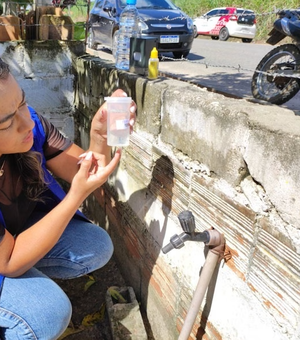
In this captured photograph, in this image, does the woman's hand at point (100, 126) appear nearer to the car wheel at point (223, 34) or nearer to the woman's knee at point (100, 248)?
the woman's knee at point (100, 248)

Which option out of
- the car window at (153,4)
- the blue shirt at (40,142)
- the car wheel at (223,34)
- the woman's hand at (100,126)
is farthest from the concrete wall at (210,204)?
the car wheel at (223,34)

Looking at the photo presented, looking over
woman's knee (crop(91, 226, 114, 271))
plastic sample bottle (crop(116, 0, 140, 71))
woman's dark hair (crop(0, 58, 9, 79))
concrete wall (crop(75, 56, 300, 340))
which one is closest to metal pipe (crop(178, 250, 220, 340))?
concrete wall (crop(75, 56, 300, 340))

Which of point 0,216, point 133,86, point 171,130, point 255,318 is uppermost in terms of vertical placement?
point 133,86

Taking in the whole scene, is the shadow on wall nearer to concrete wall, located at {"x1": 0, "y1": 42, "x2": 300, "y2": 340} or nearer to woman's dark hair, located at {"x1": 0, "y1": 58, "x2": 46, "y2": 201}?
concrete wall, located at {"x1": 0, "y1": 42, "x2": 300, "y2": 340}

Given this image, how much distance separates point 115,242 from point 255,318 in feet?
5.65

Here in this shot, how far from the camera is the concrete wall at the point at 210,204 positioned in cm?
136

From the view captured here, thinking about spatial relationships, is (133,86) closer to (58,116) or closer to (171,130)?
(171,130)

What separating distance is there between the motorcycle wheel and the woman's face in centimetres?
240

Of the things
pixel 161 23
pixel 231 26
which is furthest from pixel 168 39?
pixel 231 26

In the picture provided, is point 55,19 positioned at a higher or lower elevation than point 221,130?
higher

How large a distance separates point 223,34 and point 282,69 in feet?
56.5

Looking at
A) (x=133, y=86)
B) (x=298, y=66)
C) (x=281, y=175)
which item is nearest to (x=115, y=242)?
(x=133, y=86)

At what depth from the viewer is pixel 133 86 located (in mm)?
2430

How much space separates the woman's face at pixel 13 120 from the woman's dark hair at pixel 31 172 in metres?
0.23
